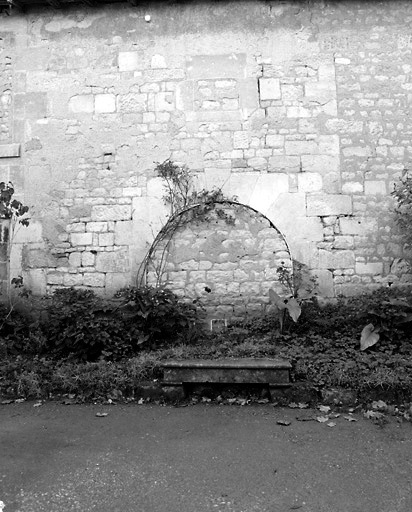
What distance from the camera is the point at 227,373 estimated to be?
16.5 feet

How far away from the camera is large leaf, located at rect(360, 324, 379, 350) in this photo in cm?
563

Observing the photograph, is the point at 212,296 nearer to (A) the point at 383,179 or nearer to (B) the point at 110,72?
(A) the point at 383,179

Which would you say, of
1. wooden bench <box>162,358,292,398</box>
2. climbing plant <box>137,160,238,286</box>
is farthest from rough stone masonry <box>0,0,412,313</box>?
wooden bench <box>162,358,292,398</box>

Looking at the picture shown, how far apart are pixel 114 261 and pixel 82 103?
2315 mm

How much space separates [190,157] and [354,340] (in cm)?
327

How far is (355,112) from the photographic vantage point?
672cm

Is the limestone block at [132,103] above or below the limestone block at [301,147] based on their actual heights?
above

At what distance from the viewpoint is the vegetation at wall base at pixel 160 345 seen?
5094mm

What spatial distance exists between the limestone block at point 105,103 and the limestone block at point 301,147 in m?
2.52

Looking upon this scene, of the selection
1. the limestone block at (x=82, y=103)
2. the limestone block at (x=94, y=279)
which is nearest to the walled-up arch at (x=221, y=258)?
the limestone block at (x=94, y=279)

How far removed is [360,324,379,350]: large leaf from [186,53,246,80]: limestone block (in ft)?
12.5

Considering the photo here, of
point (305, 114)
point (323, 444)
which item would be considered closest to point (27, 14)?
point (305, 114)

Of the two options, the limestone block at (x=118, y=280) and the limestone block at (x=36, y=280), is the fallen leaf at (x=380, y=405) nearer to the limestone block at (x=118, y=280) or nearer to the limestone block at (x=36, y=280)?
the limestone block at (x=118, y=280)

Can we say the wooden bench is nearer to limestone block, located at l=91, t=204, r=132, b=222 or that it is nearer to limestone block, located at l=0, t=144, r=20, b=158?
limestone block, located at l=91, t=204, r=132, b=222
